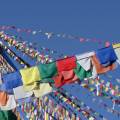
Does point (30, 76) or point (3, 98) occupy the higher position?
point (30, 76)

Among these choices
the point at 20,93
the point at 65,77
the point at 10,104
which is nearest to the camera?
the point at 20,93

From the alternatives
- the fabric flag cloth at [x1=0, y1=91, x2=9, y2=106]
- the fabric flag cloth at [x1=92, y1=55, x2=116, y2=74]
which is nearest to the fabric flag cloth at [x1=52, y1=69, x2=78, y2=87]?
the fabric flag cloth at [x1=92, y1=55, x2=116, y2=74]

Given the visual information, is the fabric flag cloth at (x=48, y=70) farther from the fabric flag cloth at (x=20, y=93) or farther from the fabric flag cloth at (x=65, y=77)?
the fabric flag cloth at (x=20, y=93)

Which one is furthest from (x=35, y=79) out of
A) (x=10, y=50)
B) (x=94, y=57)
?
(x=10, y=50)

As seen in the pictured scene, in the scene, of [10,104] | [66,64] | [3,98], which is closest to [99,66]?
[66,64]

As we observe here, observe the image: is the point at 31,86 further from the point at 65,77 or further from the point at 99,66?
the point at 99,66

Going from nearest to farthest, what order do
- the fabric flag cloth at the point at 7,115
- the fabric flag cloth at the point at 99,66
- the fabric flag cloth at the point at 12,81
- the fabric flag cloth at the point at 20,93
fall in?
the fabric flag cloth at the point at 20,93
the fabric flag cloth at the point at 12,81
the fabric flag cloth at the point at 99,66
the fabric flag cloth at the point at 7,115

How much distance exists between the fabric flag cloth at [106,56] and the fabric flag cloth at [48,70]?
44.5 inches

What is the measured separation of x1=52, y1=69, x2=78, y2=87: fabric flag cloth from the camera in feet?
43.8

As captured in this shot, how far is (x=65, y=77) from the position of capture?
13391 mm

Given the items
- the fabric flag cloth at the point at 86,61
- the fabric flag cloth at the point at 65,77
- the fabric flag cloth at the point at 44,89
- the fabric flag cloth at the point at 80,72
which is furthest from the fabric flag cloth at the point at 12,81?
the fabric flag cloth at the point at 86,61

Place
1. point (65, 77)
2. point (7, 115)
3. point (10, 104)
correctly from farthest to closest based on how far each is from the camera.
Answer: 1. point (7, 115)
2. point (10, 104)
3. point (65, 77)

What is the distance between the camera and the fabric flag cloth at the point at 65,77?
1334cm

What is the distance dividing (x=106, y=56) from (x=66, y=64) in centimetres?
101
